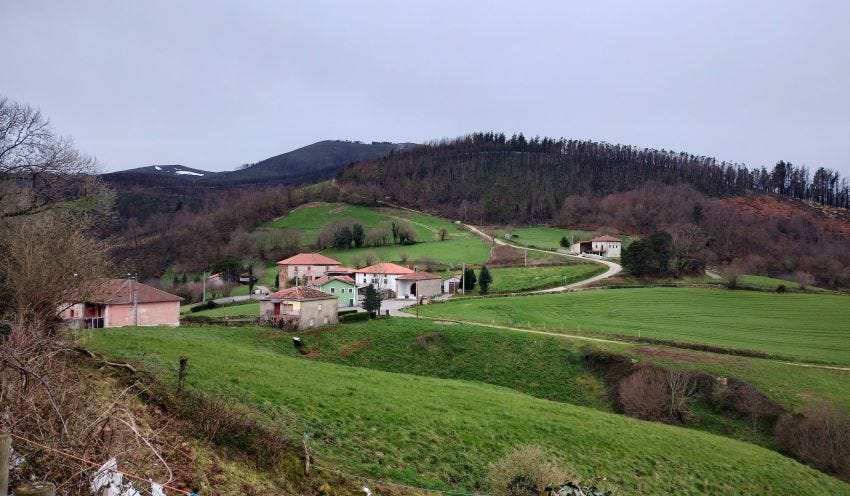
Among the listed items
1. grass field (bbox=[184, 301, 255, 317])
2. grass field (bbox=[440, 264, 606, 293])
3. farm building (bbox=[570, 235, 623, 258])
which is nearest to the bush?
grass field (bbox=[184, 301, 255, 317])

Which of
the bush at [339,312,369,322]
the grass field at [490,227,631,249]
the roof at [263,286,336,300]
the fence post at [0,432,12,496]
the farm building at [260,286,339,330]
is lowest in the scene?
the bush at [339,312,369,322]

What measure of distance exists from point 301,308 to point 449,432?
24.5m

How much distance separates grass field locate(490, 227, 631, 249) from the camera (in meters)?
99.6

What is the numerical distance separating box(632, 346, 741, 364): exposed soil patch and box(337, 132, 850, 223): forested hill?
98.2m

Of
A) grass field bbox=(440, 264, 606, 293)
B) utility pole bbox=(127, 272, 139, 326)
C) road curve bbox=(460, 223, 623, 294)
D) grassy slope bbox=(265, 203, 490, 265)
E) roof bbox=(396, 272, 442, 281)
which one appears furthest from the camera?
grassy slope bbox=(265, 203, 490, 265)

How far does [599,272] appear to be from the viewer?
7075 centimetres

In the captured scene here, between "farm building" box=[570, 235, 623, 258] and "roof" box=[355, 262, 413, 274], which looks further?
"farm building" box=[570, 235, 623, 258]

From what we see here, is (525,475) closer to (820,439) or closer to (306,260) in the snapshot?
(820,439)

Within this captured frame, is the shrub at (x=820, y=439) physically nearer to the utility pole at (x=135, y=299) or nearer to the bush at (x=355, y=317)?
the bush at (x=355, y=317)

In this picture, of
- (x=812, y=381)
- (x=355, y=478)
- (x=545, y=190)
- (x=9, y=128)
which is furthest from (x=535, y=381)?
(x=545, y=190)

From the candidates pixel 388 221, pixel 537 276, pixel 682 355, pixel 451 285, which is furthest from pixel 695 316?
pixel 388 221

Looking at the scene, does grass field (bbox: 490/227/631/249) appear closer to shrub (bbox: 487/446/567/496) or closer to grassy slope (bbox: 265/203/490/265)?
grassy slope (bbox: 265/203/490/265)

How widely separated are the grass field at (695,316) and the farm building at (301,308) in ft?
36.5

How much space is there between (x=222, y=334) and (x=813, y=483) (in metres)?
31.0
